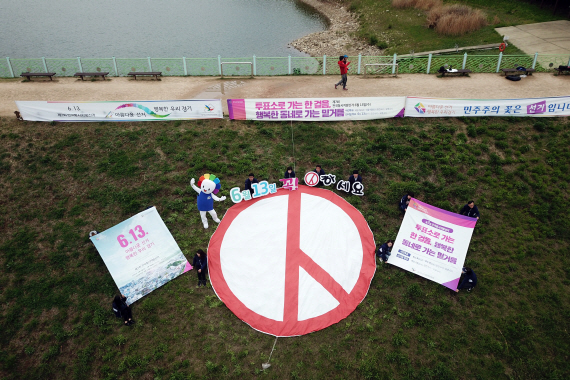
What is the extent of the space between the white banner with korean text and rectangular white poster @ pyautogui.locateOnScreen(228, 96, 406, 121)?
913mm

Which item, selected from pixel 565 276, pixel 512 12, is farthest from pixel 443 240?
pixel 512 12

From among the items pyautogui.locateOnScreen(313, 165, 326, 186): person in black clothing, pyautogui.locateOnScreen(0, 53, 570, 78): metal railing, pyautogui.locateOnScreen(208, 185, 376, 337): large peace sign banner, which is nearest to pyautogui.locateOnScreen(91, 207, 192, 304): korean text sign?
pyautogui.locateOnScreen(208, 185, 376, 337): large peace sign banner

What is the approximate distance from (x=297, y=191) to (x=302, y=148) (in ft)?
10.5

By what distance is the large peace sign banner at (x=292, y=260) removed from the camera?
12.0 meters

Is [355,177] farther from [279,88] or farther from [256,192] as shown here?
[279,88]

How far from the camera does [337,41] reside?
39.2m

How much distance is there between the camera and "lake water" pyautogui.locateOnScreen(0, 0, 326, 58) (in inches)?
1449

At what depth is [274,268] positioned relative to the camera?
12.9 metres

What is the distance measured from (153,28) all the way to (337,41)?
22908mm

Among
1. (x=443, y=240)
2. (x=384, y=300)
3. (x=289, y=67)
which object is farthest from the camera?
(x=289, y=67)

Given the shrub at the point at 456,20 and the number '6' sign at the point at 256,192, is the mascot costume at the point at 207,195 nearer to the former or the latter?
the number '6' sign at the point at 256,192

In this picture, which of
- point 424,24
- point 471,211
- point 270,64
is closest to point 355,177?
point 471,211

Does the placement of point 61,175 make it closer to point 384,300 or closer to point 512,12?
point 384,300

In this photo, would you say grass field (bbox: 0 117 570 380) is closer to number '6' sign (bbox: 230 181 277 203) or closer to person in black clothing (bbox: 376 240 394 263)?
person in black clothing (bbox: 376 240 394 263)
